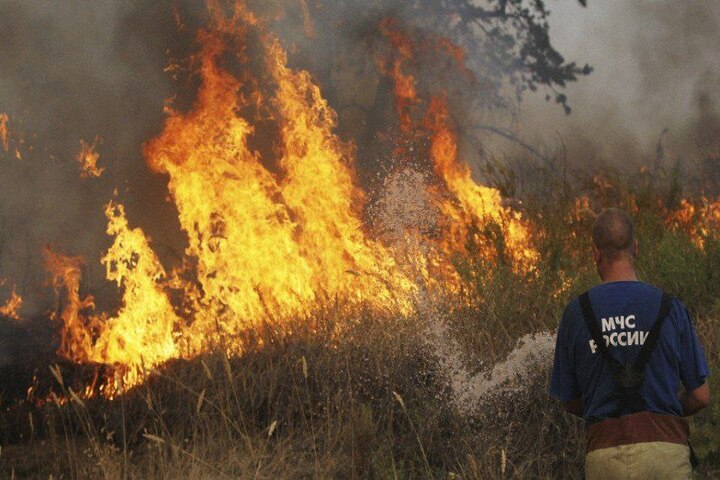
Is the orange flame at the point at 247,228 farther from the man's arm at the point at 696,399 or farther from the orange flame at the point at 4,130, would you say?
the man's arm at the point at 696,399

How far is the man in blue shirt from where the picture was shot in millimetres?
3164

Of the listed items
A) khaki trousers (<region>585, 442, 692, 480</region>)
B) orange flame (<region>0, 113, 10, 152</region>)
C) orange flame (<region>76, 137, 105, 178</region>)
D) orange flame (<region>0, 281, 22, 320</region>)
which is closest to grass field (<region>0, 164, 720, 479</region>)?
khaki trousers (<region>585, 442, 692, 480</region>)

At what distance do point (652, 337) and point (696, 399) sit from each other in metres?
0.33

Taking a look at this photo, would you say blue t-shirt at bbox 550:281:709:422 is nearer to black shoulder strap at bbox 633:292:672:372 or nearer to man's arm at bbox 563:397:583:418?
black shoulder strap at bbox 633:292:672:372

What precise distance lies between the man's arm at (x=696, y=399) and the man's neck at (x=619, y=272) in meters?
0.46

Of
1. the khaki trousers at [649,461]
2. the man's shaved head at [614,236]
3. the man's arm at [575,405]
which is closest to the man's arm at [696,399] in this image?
the khaki trousers at [649,461]

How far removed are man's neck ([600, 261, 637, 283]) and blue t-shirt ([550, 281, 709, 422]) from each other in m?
0.06

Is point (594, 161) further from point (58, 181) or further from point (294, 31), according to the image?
point (58, 181)

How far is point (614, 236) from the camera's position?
3328 mm

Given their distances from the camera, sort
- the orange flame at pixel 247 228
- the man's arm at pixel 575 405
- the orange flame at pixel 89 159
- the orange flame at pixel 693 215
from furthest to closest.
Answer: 1. the orange flame at pixel 89 159
2. the orange flame at pixel 693 215
3. the orange flame at pixel 247 228
4. the man's arm at pixel 575 405

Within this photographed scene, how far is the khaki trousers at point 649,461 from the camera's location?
124 inches

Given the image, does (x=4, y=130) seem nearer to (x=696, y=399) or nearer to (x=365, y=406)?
(x=365, y=406)

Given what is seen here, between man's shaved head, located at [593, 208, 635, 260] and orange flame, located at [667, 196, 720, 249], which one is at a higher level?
orange flame, located at [667, 196, 720, 249]

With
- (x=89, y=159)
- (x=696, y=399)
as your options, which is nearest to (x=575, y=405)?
(x=696, y=399)
